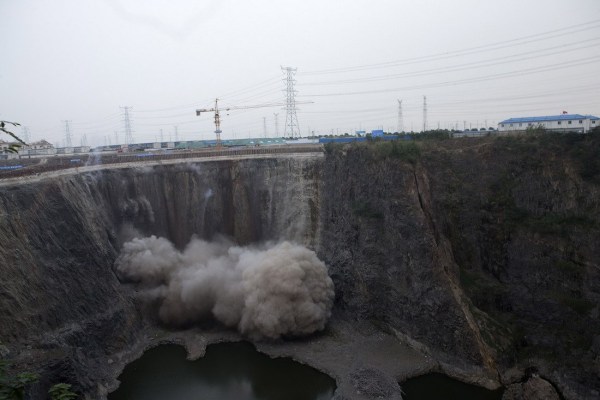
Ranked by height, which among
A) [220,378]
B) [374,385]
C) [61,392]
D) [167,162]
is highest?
[167,162]

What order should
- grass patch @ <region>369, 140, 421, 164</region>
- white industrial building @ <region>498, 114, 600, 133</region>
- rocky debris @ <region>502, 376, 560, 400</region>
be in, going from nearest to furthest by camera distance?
rocky debris @ <region>502, 376, 560, 400</region>
grass patch @ <region>369, 140, 421, 164</region>
white industrial building @ <region>498, 114, 600, 133</region>

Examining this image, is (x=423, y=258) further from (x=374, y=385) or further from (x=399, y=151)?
(x=374, y=385)

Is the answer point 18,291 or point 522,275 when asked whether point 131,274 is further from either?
point 522,275

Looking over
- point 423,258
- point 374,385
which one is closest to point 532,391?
point 374,385

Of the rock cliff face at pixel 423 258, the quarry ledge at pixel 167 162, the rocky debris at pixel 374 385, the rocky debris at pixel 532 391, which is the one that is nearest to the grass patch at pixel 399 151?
the rock cliff face at pixel 423 258

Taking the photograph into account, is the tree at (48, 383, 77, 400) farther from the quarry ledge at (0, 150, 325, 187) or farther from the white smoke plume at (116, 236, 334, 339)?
the quarry ledge at (0, 150, 325, 187)

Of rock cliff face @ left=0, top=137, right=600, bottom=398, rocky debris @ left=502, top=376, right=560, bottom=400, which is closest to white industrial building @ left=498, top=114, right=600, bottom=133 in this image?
rock cliff face @ left=0, top=137, right=600, bottom=398

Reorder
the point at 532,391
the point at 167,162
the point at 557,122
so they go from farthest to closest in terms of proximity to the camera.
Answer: the point at 167,162
the point at 557,122
the point at 532,391
